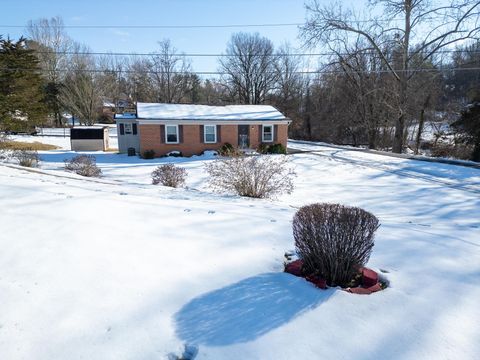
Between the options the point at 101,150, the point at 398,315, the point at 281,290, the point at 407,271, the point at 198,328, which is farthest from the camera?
the point at 101,150

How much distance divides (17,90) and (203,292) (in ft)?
98.7

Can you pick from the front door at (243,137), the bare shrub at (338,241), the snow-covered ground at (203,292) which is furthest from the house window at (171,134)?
the bare shrub at (338,241)

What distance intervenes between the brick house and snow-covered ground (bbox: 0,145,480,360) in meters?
17.6

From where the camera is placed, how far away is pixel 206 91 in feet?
194

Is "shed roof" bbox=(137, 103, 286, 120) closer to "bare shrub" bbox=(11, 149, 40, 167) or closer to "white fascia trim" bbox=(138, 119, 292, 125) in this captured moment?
"white fascia trim" bbox=(138, 119, 292, 125)

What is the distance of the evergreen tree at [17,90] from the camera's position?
24844 millimetres

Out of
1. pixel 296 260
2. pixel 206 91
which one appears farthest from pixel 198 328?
pixel 206 91

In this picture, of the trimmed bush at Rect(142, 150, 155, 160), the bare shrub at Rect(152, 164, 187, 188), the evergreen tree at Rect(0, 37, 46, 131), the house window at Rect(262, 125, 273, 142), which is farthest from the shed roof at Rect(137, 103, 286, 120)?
the bare shrub at Rect(152, 164, 187, 188)

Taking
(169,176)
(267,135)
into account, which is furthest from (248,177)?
(267,135)

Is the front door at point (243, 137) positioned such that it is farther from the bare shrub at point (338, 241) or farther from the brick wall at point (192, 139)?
the bare shrub at point (338, 241)

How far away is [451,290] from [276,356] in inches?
78.8

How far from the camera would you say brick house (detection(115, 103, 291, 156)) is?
73.4 ft

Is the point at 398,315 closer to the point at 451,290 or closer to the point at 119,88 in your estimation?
the point at 451,290

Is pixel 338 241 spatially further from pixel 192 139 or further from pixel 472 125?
pixel 472 125
